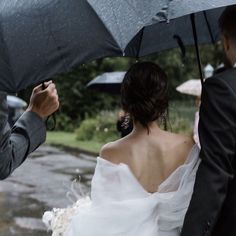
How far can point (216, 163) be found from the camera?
2.58m

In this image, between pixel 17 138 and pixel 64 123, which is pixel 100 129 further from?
pixel 17 138

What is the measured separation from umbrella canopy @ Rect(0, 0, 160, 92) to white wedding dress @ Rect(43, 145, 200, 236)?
608 millimetres

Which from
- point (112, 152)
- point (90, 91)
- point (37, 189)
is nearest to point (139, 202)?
point (112, 152)

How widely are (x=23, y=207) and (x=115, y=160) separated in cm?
657

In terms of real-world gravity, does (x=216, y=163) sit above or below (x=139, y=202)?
above

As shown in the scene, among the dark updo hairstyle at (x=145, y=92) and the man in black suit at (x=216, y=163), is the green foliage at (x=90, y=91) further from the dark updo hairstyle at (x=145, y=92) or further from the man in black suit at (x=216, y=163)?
the man in black suit at (x=216, y=163)

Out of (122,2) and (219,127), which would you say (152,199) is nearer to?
(219,127)

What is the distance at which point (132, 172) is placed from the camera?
10.1 feet

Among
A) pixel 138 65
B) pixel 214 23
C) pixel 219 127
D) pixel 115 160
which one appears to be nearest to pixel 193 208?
A: pixel 219 127

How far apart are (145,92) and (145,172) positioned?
1.42 ft

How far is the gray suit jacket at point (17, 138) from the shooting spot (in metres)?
2.44

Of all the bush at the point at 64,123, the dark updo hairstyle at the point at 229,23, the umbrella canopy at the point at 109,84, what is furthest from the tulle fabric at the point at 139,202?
the bush at the point at 64,123

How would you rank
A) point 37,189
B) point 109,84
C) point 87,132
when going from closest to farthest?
1. point 109,84
2. point 37,189
3. point 87,132

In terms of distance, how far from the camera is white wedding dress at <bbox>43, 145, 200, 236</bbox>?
3.05 metres
